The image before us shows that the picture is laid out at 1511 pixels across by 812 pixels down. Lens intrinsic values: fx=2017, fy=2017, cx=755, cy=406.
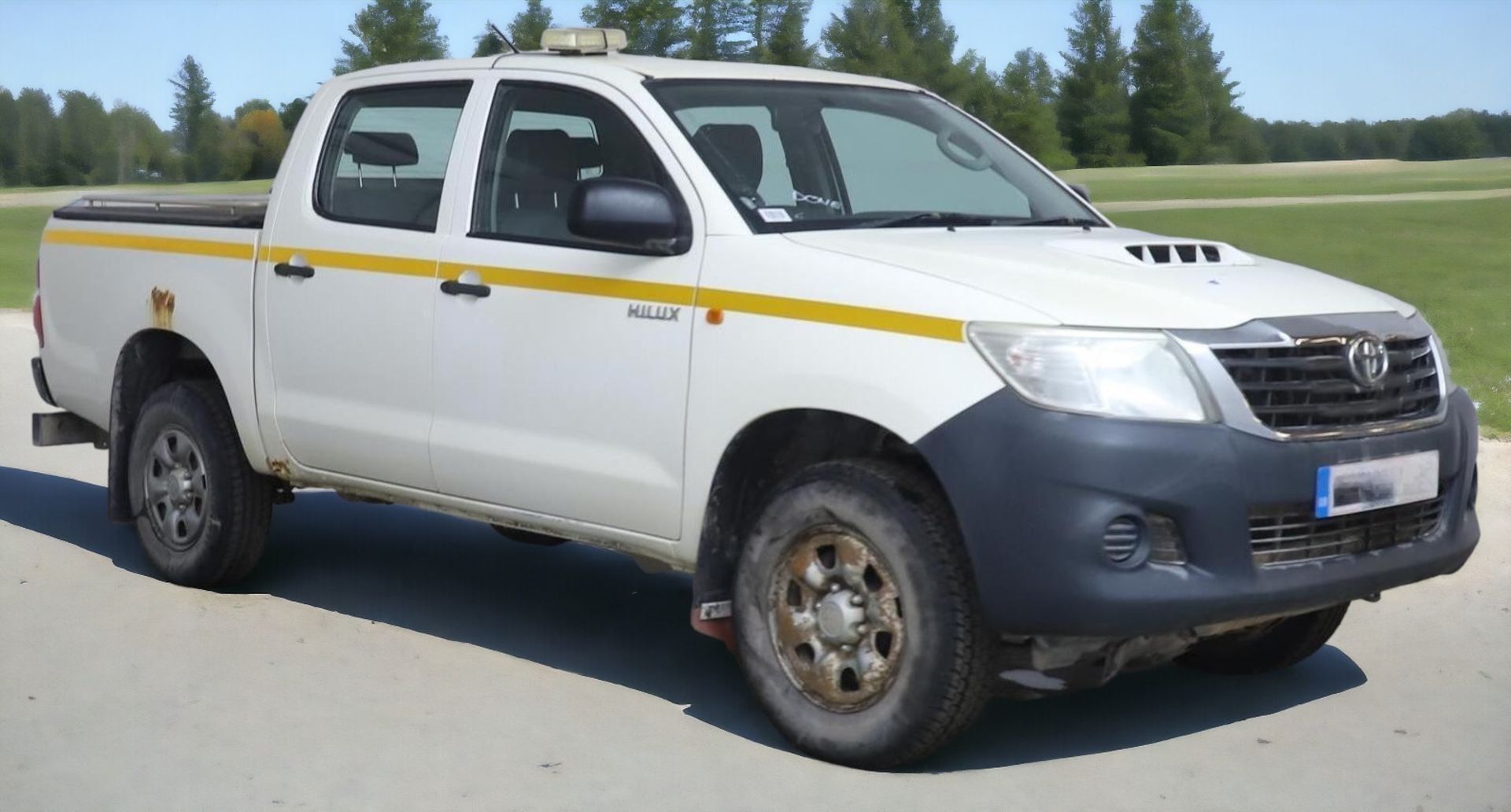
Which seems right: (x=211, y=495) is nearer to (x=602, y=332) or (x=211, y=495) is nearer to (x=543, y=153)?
(x=543, y=153)

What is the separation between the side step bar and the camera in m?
8.47

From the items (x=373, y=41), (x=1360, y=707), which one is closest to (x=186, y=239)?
(x=1360, y=707)

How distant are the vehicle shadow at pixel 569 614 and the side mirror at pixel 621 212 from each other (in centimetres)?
141

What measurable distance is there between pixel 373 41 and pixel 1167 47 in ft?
178

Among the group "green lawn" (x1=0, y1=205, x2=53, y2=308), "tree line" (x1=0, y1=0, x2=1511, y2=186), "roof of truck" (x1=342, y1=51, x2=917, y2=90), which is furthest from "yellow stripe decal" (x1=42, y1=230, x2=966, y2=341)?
"tree line" (x1=0, y1=0, x2=1511, y2=186)

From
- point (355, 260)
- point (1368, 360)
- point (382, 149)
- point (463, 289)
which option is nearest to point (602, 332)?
point (463, 289)

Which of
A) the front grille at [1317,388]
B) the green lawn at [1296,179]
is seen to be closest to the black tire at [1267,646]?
the front grille at [1317,388]

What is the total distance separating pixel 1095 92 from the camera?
470 ft

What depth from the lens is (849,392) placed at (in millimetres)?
5145

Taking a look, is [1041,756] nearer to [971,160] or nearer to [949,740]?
[949,740]

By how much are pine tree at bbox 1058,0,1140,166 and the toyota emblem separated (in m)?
133

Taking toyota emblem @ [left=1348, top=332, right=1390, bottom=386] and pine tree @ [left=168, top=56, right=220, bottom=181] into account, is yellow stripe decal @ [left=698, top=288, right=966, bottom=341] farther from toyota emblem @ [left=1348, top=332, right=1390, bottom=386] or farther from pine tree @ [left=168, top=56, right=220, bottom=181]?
pine tree @ [left=168, top=56, right=220, bottom=181]

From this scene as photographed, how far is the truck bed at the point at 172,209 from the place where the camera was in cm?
741

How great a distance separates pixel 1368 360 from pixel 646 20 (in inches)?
4567
